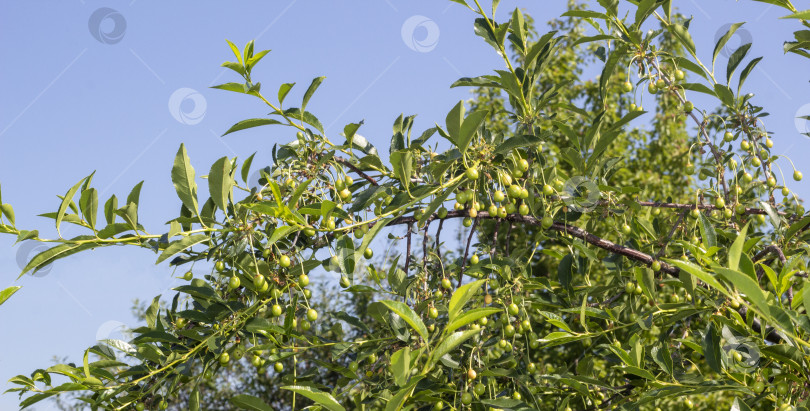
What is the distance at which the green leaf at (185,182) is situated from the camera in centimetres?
133

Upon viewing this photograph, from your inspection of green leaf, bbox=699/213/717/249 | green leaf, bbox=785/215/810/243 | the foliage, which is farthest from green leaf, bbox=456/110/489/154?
green leaf, bbox=785/215/810/243

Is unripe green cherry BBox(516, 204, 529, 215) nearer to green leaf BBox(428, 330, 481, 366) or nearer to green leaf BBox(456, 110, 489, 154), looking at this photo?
green leaf BBox(456, 110, 489, 154)

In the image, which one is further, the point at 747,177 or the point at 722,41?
the point at 747,177

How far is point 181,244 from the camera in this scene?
134cm

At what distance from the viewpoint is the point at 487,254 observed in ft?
6.12

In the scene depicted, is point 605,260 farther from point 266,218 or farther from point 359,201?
point 266,218

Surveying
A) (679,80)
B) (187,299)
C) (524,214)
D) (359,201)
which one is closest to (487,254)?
(524,214)

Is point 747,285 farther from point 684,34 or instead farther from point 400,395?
point 684,34

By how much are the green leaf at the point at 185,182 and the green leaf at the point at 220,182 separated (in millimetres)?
47

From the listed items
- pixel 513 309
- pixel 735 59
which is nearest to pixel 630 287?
pixel 513 309

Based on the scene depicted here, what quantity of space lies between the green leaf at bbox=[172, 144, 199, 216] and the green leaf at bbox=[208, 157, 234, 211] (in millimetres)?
47

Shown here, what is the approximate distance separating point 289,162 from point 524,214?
602mm

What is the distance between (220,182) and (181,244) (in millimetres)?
158

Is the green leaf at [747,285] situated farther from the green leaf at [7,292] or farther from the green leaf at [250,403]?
the green leaf at [7,292]
